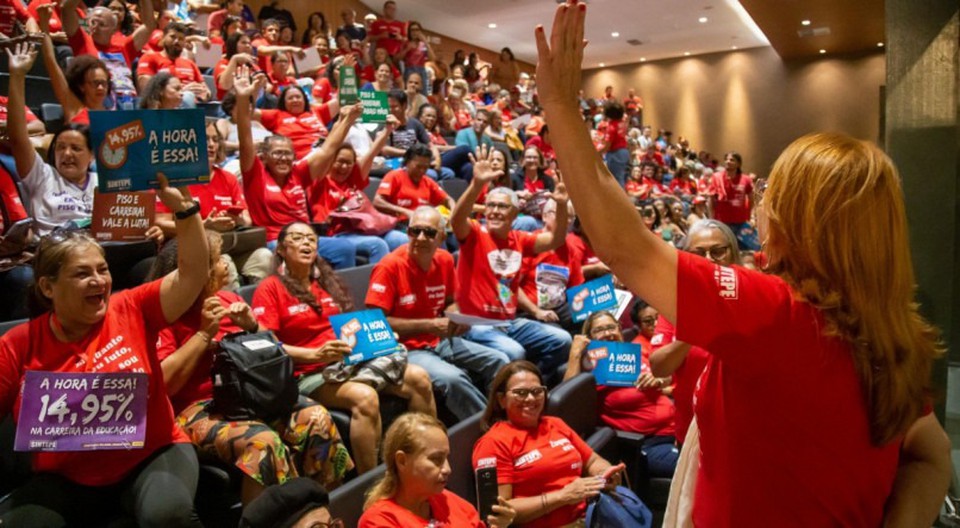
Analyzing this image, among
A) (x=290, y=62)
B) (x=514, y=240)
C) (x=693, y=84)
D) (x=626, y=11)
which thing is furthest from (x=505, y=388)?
(x=693, y=84)

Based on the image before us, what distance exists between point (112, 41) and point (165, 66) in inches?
17.1

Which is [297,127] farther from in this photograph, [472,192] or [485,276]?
[472,192]

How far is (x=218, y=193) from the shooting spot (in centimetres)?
406

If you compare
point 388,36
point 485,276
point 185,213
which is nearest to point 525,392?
point 485,276

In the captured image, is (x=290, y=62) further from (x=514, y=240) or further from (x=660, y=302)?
(x=660, y=302)

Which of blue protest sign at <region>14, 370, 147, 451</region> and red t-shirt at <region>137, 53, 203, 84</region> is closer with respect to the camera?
blue protest sign at <region>14, 370, 147, 451</region>

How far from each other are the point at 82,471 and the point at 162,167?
2.85 ft

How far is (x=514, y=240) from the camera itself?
4.50m

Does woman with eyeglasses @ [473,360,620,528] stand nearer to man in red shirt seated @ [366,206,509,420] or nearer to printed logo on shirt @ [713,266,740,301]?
man in red shirt seated @ [366,206,509,420]

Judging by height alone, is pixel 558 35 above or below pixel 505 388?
above

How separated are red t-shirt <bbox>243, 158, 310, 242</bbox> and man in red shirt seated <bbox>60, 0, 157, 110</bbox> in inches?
40.5

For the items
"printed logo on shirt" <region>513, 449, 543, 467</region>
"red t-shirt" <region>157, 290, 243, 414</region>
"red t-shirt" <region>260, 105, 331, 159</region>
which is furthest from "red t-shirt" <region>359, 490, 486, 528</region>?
"red t-shirt" <region>260, 105, 331, 159</region>

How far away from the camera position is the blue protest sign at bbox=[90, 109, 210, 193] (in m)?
1.97

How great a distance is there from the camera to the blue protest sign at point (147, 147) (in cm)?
197
